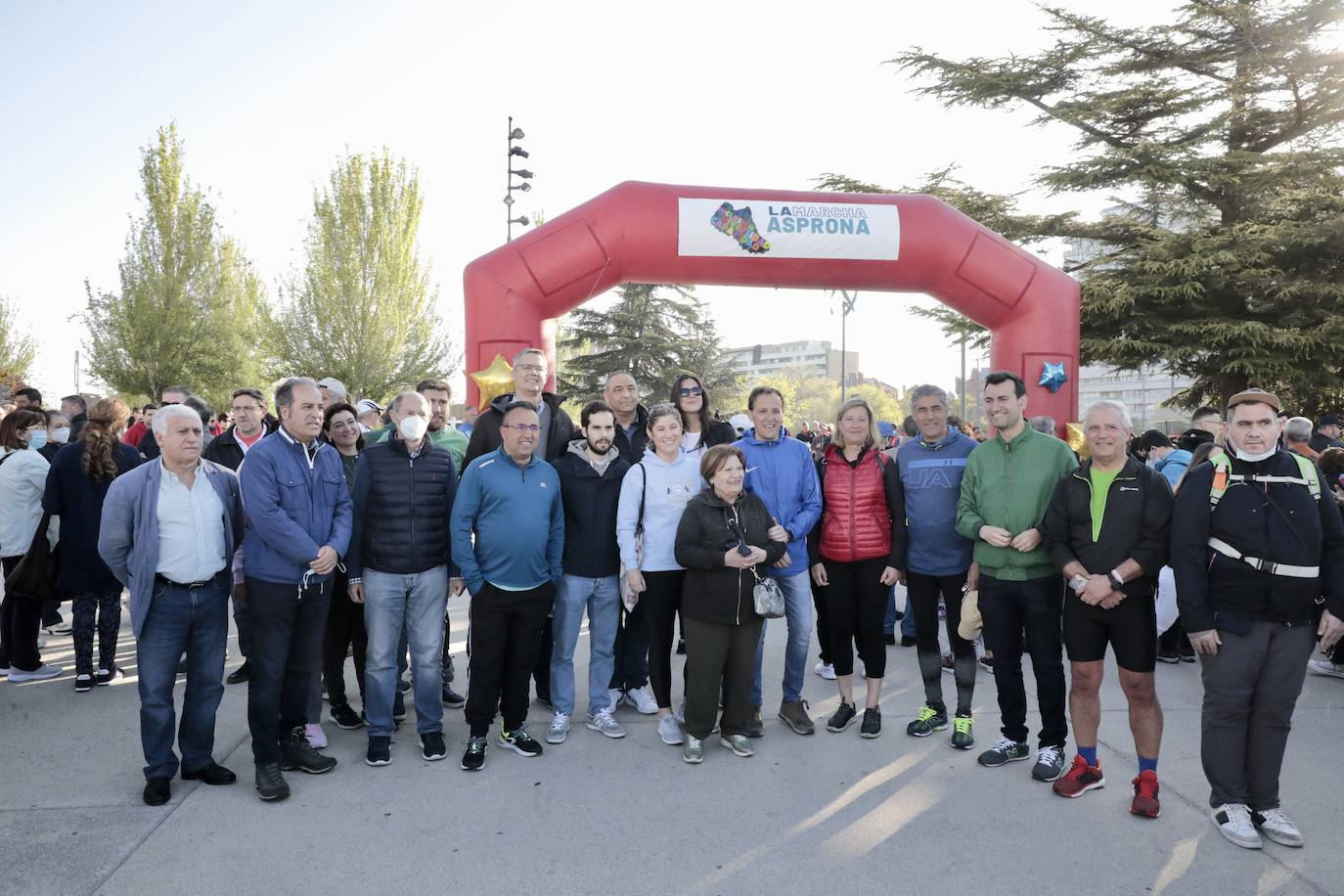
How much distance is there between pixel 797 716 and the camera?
15.6ft

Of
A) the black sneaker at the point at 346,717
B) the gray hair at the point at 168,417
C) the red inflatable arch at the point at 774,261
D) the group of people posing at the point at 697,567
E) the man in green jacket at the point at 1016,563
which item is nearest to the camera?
the group of people posing at the point at 697,567

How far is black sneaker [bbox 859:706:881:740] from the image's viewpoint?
182 inches

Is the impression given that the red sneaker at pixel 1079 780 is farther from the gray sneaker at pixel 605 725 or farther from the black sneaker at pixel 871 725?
the gray sneaker at pixel 605 725

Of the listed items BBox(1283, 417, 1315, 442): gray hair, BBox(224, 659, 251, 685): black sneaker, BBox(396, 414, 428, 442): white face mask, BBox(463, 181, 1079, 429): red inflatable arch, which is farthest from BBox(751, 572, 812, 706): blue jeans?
BBox(463, 181, 1079, 429): red inflatable arch

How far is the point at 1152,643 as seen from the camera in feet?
12.5

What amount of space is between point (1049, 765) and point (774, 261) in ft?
23.8

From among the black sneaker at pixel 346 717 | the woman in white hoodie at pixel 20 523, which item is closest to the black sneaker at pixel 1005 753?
the black sneaker at pixel 346 717

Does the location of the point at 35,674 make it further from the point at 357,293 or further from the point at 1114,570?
the point at 357,293

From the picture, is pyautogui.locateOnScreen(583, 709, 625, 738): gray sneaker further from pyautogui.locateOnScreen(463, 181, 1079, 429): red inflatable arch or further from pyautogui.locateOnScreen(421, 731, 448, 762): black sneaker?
pyautogui.locateOnScreen(463, 181, 1079, 429): red inflatable arch

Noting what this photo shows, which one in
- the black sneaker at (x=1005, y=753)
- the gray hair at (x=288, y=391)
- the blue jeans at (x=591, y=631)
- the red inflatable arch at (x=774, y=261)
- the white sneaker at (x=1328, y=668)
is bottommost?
the white sneaker at (x=1328, y=668)

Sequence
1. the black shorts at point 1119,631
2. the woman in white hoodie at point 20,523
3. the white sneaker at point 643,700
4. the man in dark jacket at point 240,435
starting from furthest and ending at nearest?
the man in dark jacket at point 240,435, the woman in white hoodie at point 20,523, the white sneaker at point 643,700, the black shorts at point 1119,631

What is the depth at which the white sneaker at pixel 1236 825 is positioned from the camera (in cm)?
336

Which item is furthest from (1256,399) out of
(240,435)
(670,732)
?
(240,435)

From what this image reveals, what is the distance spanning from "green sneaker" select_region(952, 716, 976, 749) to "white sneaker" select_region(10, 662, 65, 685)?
5.95 meters
